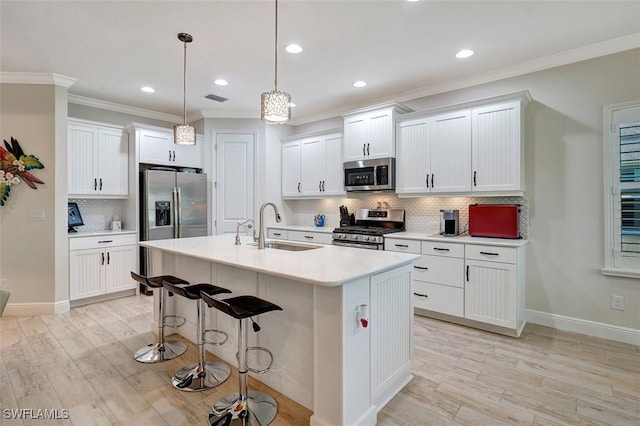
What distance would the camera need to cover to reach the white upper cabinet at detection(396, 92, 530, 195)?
10.8ft

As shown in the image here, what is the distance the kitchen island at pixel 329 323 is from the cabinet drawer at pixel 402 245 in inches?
53.7

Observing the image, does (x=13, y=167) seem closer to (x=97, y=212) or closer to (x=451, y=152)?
(x=97, y=212)

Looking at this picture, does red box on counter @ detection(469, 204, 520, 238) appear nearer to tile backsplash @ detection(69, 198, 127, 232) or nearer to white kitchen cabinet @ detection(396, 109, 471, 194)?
white kitchen cabinet @ detection(396, 109, 471, 194)

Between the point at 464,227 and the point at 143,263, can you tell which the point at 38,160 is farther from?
the point at 464,227

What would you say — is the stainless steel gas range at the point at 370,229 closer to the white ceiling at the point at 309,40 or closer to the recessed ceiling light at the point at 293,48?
the white ceiling at the point at 309,40

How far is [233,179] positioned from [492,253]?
396 centimetres

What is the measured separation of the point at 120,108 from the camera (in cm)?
494

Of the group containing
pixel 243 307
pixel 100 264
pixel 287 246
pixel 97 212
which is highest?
pixel 97 212

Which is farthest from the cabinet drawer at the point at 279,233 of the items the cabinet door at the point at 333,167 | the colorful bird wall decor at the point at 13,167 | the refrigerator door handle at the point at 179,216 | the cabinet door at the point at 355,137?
the colorful bird wall decor at the point at 13,167

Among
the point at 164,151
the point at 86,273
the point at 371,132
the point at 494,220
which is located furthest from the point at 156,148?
the point at 494,220

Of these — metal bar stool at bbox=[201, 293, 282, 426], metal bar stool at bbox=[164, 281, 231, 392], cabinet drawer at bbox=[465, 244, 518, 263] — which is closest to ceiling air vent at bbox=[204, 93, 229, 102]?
metal bar stool at bbox=[164, 281, 231, 392]

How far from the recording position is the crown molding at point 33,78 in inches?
145

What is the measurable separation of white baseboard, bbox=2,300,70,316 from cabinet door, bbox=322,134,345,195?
3753mm

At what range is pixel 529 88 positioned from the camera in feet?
11.4
